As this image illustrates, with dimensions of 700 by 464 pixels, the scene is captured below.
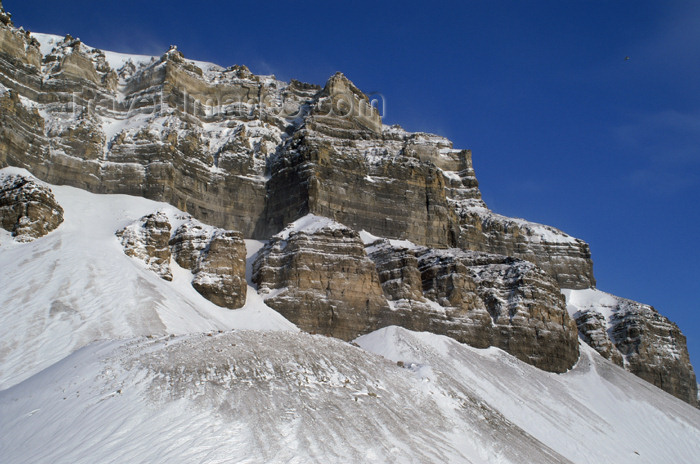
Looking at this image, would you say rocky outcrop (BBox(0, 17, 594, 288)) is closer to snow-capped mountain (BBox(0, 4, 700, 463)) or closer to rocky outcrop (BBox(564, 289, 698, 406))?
snow-capped mountain (BBox(0, 4, 700, 463))

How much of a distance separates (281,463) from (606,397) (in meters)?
51.3

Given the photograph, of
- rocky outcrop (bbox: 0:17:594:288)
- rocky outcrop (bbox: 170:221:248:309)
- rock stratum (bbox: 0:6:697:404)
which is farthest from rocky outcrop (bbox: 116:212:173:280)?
rocky outcrop (bbox: 0:17:594:288)

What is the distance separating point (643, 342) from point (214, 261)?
5536 centimetres

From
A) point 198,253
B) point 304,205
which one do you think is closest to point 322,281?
point 198,253

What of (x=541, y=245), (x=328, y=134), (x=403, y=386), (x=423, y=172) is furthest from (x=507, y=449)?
(x=541, y=245)

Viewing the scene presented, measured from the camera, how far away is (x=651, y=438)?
2293 inches

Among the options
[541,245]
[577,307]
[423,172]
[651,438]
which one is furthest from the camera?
[541,245]

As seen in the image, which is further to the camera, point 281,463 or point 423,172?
point 423,172

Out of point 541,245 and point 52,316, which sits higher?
point 541,245

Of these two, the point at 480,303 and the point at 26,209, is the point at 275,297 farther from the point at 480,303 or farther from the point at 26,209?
the point at 26,209

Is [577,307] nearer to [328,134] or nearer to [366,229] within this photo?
[366,229]

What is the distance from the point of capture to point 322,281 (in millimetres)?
59625

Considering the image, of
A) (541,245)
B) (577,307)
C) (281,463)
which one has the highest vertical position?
(541,245)

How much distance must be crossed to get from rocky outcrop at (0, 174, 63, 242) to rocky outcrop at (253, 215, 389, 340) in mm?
18326
